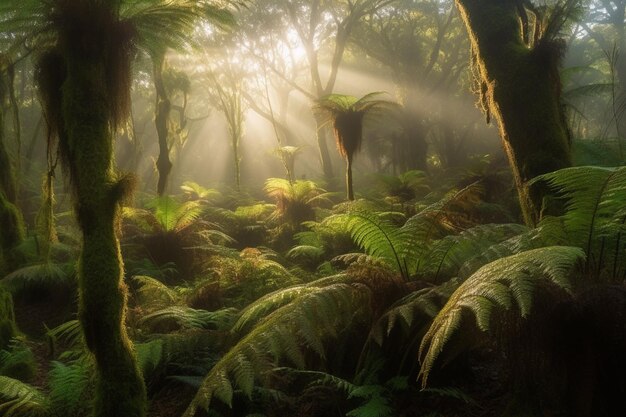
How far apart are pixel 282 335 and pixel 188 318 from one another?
1.88 metres

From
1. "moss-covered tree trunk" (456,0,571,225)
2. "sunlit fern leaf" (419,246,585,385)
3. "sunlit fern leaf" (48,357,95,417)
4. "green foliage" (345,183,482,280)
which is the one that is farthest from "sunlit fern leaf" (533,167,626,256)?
"sunlit fern leaf" (48,357,95,417)

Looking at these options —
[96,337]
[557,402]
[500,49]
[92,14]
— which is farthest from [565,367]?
[92,14]

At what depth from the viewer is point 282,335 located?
8.81 feet

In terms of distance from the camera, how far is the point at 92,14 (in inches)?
121

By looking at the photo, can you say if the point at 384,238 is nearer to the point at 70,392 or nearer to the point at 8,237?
the point at 70,392

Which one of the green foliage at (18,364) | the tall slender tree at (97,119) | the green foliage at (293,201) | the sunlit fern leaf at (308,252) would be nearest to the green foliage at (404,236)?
the tall slender tree at (97,119)

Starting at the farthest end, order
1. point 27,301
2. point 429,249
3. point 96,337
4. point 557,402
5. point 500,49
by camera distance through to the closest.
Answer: point 27,301, point 500,49, point 429,249, point 96,337, point 557,402

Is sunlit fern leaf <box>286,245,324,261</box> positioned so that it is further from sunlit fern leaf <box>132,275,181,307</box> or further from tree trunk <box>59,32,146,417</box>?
tree trunk <box>59,32,146,417</box>

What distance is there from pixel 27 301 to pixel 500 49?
721 cm

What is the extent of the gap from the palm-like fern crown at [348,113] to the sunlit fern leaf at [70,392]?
716 cm

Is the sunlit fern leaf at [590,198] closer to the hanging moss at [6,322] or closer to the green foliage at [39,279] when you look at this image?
the hanging moss at [6,322]

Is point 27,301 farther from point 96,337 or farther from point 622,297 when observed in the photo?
point 622,297

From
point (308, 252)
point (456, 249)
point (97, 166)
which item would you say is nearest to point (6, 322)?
point (97, 166)

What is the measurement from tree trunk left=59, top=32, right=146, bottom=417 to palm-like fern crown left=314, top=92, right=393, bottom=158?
21.7 feet
